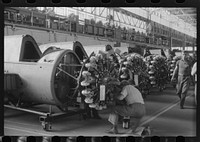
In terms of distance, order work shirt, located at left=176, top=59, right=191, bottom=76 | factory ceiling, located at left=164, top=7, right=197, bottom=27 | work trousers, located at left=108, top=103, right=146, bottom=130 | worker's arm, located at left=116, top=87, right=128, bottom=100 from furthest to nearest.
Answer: work shirt, located at left=176, top=59, right=191, bottom=76 → work trousers, located at left=108, top=103, right=146, bottom=130 → worker's arm, located at left=116, top=87, right=128, bottom=100 → factory ceiling, located at left=164, top=7, right=197, bottom=27

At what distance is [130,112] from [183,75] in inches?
59.9

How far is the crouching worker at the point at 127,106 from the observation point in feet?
14.8

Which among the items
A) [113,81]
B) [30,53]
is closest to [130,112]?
[113,81]

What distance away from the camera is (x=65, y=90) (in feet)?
16.8

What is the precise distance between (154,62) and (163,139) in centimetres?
282

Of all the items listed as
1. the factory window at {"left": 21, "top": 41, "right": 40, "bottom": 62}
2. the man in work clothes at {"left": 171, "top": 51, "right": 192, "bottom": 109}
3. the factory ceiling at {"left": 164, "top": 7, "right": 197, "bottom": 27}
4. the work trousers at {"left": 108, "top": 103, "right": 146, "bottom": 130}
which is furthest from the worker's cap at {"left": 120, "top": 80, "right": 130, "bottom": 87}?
the factory window at {"left": 21, "top": 41, "right": 40, "bottom": 62}

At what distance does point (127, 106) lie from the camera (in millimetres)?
4562

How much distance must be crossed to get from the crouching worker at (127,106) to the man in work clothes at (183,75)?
1.12 meters

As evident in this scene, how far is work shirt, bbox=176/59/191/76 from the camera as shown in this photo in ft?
16.6

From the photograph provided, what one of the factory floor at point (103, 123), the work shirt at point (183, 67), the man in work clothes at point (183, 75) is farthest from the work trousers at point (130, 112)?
the work shirt at point (183, 67)

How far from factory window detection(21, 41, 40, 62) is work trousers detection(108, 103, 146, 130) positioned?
2.02 meters

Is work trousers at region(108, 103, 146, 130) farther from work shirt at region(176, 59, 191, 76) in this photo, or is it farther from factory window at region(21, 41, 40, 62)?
factory window at region(21, 41, 40, 62)

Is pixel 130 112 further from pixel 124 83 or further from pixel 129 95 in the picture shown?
pixel 124 83

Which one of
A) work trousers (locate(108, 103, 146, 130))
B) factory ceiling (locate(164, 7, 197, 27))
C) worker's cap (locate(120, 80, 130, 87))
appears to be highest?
factory ceiling (locate(164, 7, 197, 27))
